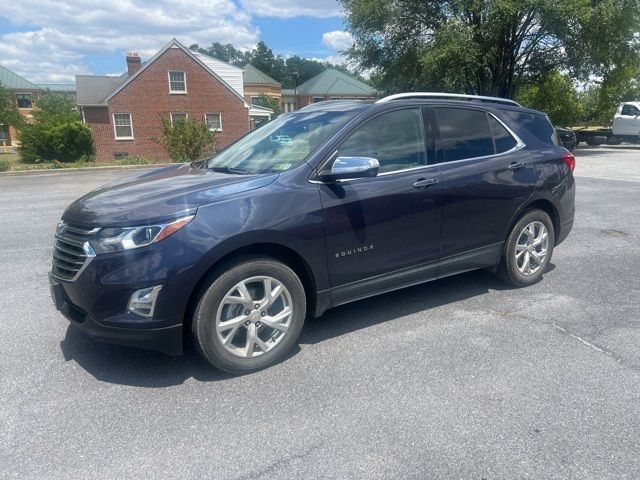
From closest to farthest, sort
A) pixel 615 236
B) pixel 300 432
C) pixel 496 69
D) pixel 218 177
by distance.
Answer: pixel 300 432, pixel 218 177, pixel 615 236, pixel 496 69

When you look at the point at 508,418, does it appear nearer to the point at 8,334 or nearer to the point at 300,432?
the point at 300,432

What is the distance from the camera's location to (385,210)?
3.88 metres

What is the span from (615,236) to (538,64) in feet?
77.0

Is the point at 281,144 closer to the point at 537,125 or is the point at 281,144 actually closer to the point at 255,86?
the point at 537,125

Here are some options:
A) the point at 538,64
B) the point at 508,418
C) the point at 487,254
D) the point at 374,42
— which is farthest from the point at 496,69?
the point at 508,418

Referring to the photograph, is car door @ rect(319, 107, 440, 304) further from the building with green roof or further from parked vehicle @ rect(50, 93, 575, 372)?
the building with green roof

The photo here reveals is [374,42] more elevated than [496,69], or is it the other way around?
[374,42]

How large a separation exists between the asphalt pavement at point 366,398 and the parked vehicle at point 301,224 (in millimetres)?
358

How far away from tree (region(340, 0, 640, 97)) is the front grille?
22558mm

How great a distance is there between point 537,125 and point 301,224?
10.0 feet

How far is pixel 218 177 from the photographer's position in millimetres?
3783

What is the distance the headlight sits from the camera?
3076 mm

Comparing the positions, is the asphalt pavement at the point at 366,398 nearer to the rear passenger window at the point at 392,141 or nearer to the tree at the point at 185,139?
the rear passenger window at the point at 392,141

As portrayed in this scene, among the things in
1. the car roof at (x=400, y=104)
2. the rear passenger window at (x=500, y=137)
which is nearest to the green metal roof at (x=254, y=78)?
the car roof at (x=400, y=104)
